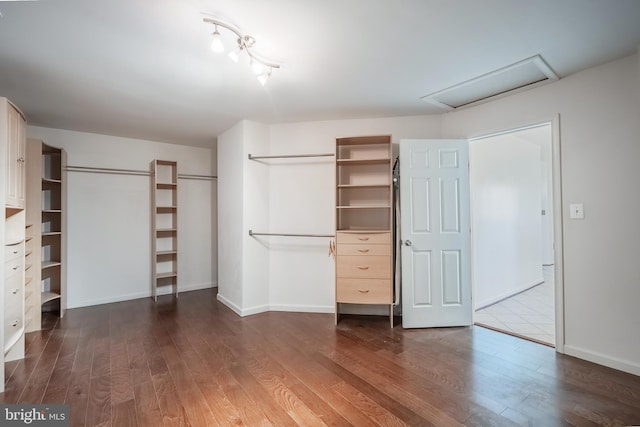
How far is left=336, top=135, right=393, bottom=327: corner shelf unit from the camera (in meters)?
3.04

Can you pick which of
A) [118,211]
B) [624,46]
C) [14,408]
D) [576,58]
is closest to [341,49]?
[576,58]

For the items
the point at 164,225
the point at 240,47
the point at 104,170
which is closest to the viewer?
the point at 240,47

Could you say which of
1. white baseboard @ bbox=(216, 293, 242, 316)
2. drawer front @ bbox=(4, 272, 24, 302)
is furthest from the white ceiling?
white baseboard @ bbox=(216, 293, 242, 316)

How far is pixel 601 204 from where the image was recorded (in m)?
2.24

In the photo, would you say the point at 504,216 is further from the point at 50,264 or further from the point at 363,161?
the point at 50,264

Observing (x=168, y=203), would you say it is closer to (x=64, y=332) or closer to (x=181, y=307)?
(x=181, y=307)

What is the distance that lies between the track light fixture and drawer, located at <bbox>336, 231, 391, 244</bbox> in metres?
1.77

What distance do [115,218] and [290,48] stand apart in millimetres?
3668

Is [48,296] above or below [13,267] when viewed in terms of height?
below

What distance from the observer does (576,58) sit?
2.12m

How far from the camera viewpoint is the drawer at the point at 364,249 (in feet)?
9.98

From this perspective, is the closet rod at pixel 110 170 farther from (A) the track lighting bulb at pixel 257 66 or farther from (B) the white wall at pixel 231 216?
(A) the track lighting bulb at pixel 257 66

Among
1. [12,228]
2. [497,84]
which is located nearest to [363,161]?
[497,84]

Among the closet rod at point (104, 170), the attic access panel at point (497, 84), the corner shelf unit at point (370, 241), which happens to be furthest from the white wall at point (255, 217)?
the attic access panel at point (497, 84)
